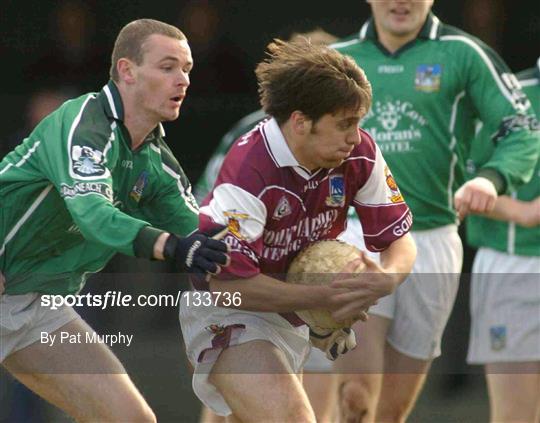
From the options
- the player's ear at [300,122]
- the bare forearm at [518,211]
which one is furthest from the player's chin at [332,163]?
the bare forearm at [518,211]

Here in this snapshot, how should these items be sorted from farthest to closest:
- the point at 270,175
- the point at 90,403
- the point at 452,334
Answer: the point at 452,334 < the point at 90,403 < the point at 270,175

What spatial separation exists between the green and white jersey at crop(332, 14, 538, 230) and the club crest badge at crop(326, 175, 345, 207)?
171cm

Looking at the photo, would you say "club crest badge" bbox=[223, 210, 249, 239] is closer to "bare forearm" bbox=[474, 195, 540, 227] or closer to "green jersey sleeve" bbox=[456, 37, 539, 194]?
"green jersey sleeve" bbox=[456, 37, 539, 194]

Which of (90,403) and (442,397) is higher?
(90,403)

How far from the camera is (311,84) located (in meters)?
5.26

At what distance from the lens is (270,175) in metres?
5.26

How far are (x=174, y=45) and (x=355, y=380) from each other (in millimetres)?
1915

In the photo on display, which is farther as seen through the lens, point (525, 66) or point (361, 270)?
point (525, 66)

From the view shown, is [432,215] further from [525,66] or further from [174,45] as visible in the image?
[525,66]

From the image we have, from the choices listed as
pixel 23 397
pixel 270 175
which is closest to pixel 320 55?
pixel 270 175

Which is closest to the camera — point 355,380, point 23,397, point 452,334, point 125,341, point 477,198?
point 477,198

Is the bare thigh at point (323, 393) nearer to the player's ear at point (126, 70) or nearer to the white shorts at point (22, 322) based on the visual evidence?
the white shorts at point (22, 322)

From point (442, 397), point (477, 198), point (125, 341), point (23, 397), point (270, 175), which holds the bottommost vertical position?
point (442, 397)

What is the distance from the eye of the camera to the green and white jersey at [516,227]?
24.1ft
